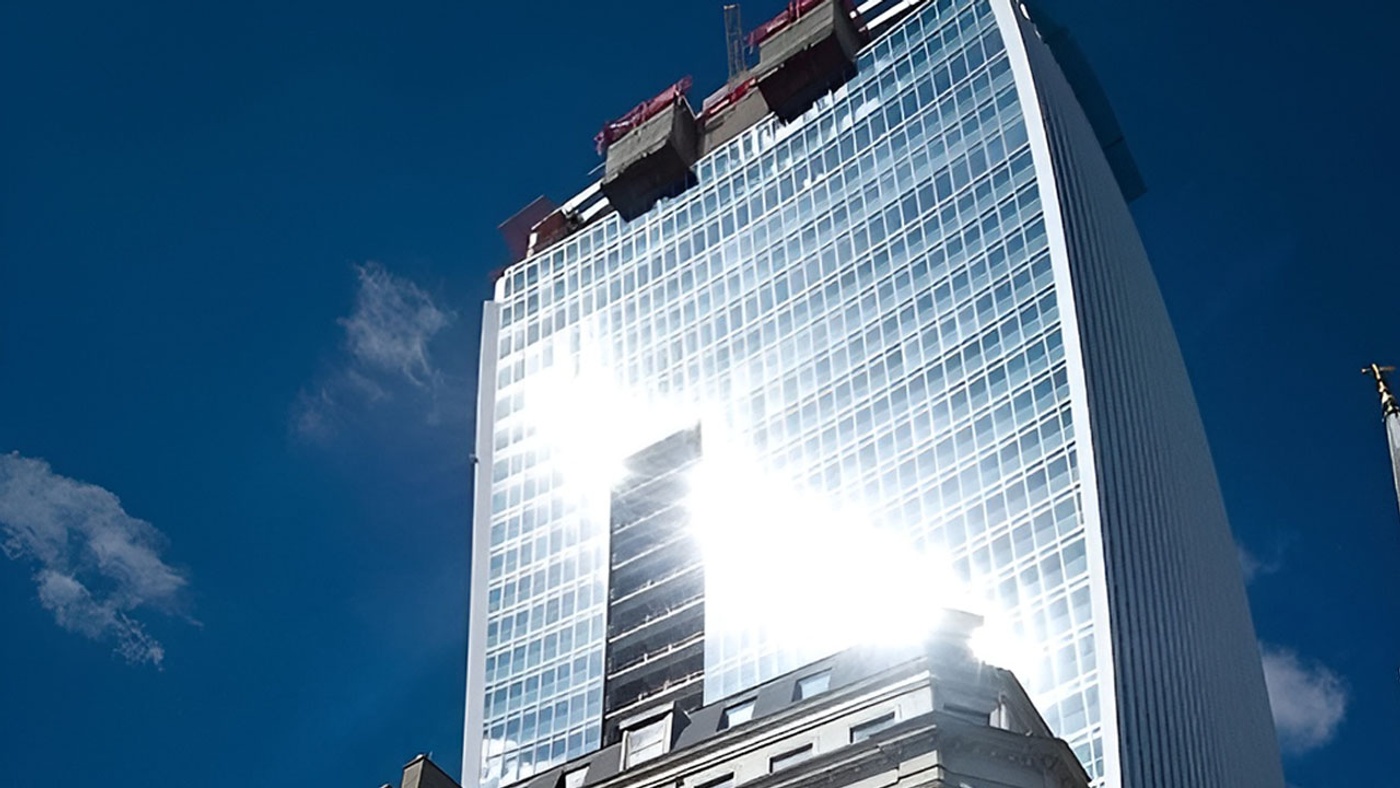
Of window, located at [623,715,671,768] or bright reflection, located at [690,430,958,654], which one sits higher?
bright reflection, located at [690,430,958,654]

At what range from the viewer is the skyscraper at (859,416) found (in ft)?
371

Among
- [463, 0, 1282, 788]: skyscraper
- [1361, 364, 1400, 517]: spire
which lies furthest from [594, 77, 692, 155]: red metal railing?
[1361, 364, 1400, 517]: spire

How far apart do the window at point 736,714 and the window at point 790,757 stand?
4.91 meters

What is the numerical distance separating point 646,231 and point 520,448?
24.7 meters

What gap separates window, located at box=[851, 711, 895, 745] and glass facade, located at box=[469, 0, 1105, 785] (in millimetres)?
50876

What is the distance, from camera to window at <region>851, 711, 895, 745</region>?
48.7 meters

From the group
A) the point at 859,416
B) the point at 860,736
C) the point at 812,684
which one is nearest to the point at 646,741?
the point at 812,684

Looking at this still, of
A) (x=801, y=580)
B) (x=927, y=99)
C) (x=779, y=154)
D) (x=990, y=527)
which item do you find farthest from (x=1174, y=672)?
(x=779, y=154)

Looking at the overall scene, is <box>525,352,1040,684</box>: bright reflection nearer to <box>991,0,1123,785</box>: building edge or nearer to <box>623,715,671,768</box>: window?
<box>991,0,1123,785</box>: building edge

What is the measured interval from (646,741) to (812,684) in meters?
5.88

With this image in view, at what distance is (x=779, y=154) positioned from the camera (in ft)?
522

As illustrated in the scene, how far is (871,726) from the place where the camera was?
49094mm

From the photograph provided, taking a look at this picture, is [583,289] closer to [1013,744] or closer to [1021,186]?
[1021,186]

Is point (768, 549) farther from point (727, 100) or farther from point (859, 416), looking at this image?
point (727, 100)
